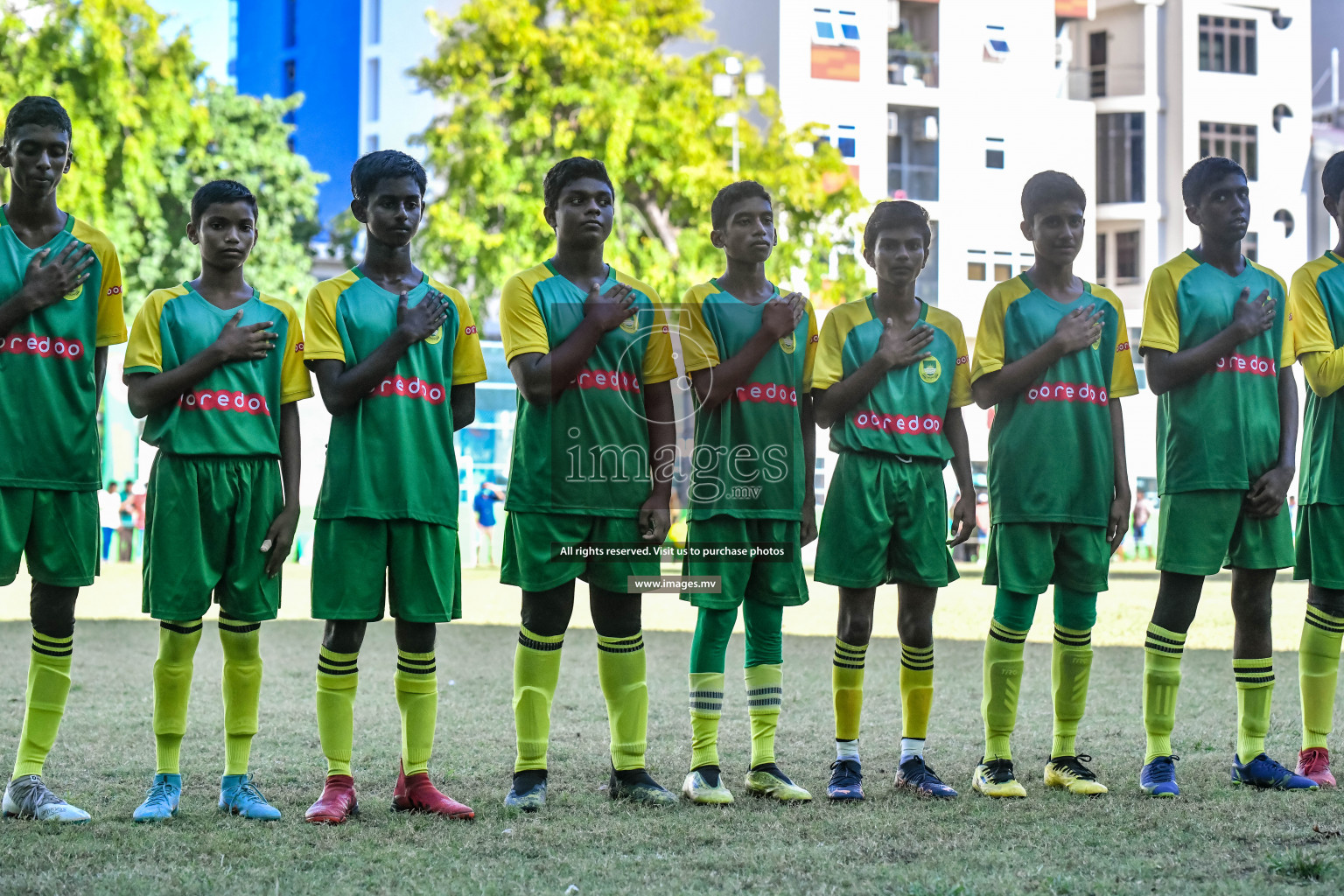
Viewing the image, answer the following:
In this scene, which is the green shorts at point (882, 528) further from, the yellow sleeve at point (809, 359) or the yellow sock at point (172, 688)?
the yellow sock at point (172, 688)

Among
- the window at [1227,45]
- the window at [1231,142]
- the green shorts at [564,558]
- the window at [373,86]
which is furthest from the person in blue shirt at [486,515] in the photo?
the window at [1227,45]

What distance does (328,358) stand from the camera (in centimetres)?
460

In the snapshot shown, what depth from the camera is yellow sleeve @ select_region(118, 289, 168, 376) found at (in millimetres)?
4574

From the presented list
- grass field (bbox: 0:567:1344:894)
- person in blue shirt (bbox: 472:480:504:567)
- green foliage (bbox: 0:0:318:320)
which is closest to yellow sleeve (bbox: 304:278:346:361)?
grass field (bbox: 0:567:1344:894)

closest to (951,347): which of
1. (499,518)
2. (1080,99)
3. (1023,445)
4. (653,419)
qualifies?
(1023,445)

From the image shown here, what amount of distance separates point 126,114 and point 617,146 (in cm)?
754

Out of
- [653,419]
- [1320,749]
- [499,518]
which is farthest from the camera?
[499,518]

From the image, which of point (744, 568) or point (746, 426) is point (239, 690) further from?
point (746, 426)

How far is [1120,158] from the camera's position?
92.8ft

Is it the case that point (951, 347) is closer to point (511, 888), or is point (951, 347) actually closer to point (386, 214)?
point (386, 214)

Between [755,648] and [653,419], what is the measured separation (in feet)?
2.84

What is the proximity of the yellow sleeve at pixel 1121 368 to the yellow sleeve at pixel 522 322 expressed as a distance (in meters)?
2.01

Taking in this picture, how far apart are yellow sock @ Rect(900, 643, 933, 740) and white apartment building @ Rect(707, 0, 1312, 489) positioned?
10.8 m

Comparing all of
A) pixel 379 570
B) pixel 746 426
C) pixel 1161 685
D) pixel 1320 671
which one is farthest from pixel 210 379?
pixel 1320 671
